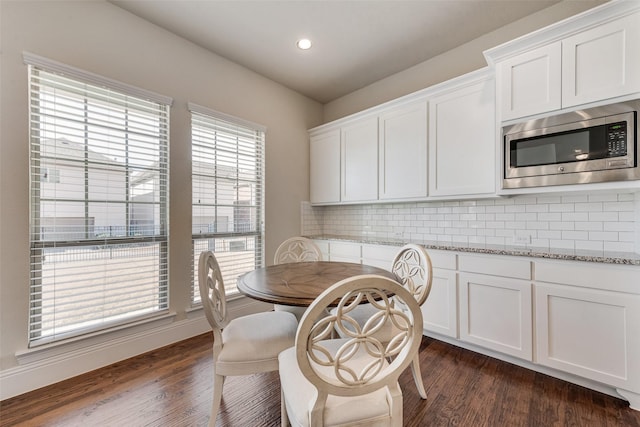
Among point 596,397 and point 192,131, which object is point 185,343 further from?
point 596,397

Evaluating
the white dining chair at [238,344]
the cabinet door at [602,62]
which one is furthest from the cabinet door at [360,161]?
the white dining chair at [238,344]

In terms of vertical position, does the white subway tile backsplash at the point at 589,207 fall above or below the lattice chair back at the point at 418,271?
above

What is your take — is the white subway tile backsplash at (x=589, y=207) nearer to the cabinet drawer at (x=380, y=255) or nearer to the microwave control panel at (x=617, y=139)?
the microwave control panel at (x=617, y=139)

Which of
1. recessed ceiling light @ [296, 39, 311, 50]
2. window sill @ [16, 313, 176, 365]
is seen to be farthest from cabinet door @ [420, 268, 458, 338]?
recessed ceiling light @ [296, 39, 311, 50]

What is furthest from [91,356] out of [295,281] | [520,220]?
[520,220]

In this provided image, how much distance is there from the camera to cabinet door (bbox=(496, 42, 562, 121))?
1925 millimetres

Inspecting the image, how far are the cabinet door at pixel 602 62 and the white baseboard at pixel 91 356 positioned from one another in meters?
3.58

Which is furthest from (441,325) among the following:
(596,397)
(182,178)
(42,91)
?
(42,91)

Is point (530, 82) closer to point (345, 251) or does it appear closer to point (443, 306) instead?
point (443, 306)

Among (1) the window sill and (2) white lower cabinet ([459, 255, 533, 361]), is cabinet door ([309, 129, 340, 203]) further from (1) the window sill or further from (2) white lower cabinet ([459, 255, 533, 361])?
(1) the window sill

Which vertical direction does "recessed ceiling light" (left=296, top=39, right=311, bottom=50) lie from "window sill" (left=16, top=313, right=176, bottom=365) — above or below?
above

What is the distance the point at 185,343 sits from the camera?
2.52 metres

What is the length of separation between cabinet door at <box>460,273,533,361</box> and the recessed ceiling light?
2.58 metres

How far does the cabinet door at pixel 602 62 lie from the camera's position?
166cm
